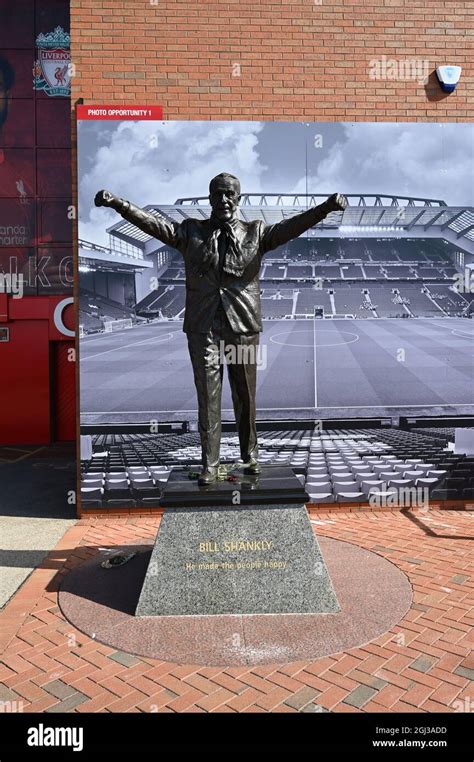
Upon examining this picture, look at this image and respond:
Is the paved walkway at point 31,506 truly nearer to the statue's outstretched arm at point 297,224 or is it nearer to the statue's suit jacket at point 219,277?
the statue's suit jacket at point 219,277

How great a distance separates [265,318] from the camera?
7445 mm

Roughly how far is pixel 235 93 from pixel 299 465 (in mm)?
4412

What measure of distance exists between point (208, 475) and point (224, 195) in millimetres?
2088

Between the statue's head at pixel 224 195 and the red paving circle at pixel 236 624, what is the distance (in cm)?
289

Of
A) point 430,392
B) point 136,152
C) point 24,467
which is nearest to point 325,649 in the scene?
point 430,392

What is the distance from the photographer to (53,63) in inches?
505

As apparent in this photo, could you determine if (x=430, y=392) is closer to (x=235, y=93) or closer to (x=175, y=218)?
(x=175, y=218)

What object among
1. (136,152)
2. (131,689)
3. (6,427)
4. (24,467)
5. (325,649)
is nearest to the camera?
(131,689)

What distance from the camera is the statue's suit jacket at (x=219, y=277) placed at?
185 inches

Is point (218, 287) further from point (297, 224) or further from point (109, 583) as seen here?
point (109, 583)

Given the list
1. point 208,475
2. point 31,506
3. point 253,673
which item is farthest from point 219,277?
point 31,506

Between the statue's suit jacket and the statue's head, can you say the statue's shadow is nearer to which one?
the statue's suit jacket

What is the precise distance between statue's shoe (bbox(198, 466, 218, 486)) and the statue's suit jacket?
1054mm

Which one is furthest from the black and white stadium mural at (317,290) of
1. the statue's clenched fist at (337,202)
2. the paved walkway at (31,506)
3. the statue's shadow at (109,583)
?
the statue's clenched fist at (337,202)
